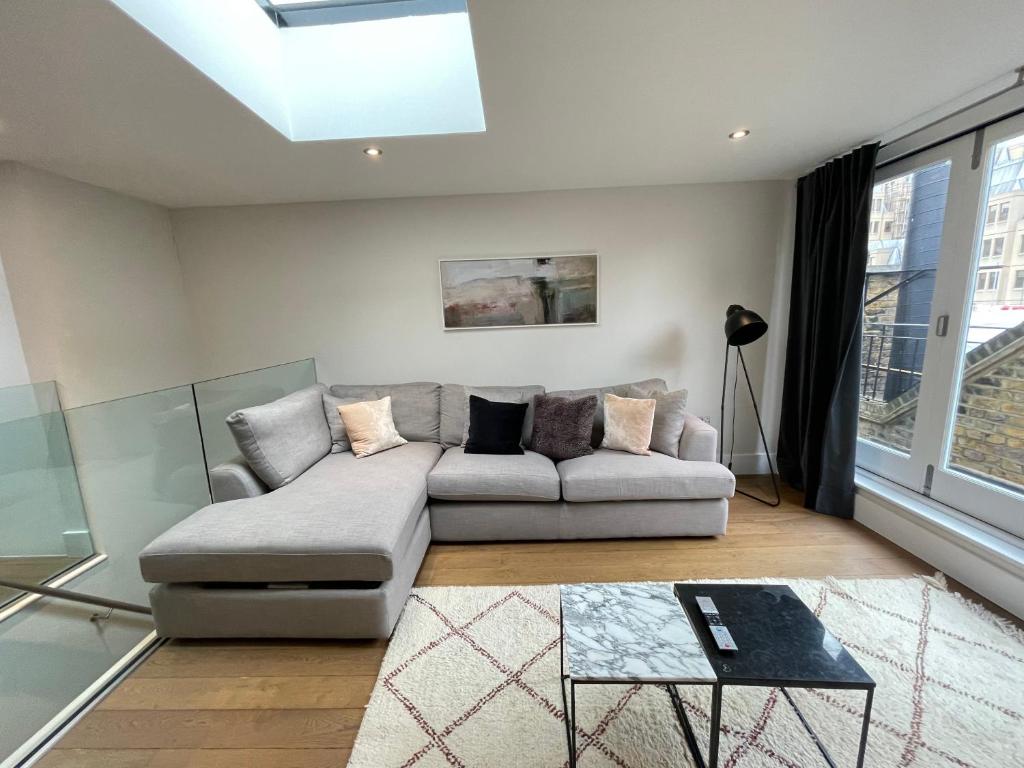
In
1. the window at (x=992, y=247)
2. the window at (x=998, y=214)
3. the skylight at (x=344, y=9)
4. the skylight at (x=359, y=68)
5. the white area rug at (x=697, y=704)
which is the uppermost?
the skylight at (x=344, y=9)

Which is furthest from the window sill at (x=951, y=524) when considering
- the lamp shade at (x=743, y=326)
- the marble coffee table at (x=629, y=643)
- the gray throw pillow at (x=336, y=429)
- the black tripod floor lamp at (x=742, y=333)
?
the gray throw pillow at (x=336, y=429)

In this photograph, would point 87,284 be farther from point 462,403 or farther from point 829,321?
point 829,321

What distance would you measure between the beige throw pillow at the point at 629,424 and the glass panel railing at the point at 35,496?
3138 millimetres

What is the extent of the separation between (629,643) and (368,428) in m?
2.09

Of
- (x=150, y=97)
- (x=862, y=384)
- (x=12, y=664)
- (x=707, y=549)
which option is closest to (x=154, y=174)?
(x=150, y=97)

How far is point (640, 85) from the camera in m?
1.62

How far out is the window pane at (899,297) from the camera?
2195 millimetres

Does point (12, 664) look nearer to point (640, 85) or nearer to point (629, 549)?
point (629, 549)

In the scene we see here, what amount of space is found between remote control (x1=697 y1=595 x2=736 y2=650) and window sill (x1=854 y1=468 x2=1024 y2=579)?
159 centimetres

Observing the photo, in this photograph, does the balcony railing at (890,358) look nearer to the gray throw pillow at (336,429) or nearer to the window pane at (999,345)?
the window pane at (999,345)

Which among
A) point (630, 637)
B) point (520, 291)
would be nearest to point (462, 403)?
point (520, 291)

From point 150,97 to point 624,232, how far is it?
9.22ft

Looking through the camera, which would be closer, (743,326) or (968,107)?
(968,107)

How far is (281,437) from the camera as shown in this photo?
2.24 metres
